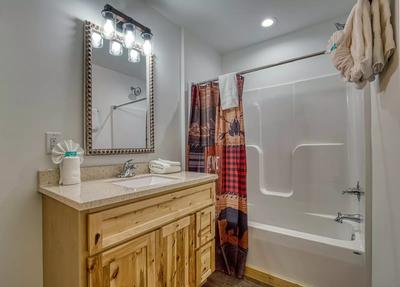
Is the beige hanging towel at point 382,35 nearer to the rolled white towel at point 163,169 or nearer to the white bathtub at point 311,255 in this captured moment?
the white bathtub at point 311,255

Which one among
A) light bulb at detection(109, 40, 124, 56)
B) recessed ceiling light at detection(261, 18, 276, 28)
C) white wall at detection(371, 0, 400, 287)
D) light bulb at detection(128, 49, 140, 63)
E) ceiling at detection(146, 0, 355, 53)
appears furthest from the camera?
recessed ceiling light at detection(261, 18, 276, 28)

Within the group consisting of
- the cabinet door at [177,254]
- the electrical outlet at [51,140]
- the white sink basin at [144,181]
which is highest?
the electrical outlet at [51,140]

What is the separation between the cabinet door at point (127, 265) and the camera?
876 millimetres

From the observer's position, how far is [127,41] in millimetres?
1541

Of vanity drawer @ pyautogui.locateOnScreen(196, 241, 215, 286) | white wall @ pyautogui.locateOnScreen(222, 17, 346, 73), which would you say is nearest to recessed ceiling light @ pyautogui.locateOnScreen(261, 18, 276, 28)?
white wall @ pyautogui.locateOnScreen(222, 17, 346, 73)

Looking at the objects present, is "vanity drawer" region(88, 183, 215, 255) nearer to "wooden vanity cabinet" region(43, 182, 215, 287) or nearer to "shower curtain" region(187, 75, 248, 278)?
"wooden vanity cabinet" region(43, 182, 215, 287)

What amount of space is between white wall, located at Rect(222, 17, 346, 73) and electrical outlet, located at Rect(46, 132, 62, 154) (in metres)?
2.09

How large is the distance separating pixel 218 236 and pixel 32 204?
1.48m

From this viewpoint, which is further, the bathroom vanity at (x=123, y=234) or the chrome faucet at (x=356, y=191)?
the chrome faucet at (x=356, y=191)

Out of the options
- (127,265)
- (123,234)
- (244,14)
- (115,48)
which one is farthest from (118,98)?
(244,14)

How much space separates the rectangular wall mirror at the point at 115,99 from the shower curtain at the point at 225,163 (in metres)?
0.52

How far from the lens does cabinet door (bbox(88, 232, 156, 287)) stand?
876 mm

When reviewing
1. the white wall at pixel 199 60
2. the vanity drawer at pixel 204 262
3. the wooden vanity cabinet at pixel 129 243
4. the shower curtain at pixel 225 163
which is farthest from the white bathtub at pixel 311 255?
the white wall at pixel 199 60

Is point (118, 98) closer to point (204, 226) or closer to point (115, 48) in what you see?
point (115, 48)
